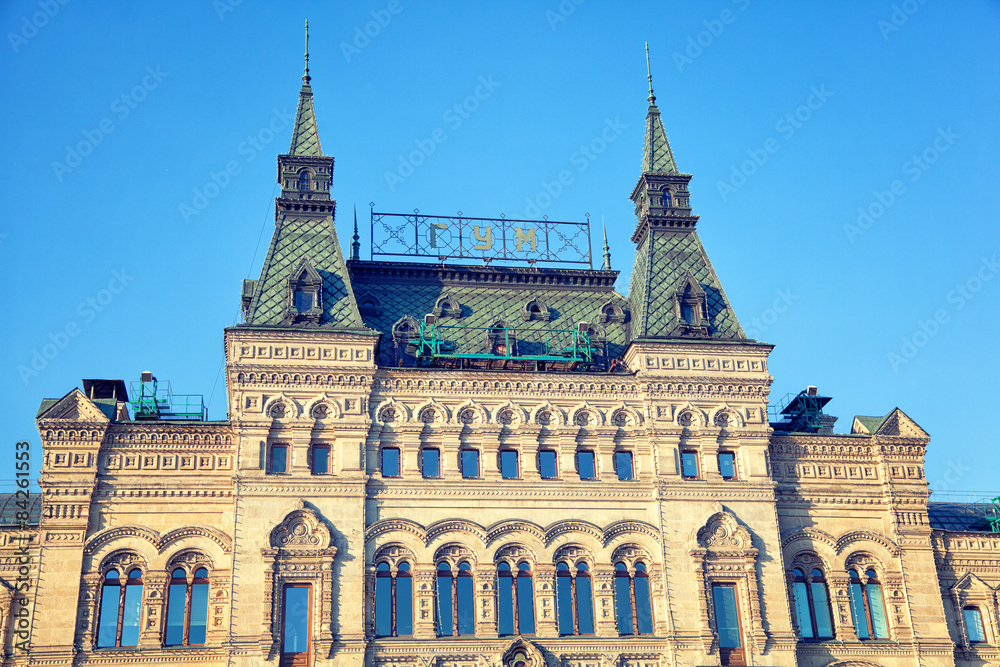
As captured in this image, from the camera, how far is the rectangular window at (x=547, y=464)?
53000 mm

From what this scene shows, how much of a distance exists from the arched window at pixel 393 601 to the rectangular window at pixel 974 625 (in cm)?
2538

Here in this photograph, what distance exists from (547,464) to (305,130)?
2110cm

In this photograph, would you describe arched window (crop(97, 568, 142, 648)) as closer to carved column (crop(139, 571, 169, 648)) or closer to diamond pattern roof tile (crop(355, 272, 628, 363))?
carved column (crop(139, 571, 169, 648))

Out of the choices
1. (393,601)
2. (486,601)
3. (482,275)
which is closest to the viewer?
(393,601)

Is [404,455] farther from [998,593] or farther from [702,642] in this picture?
[998,593]

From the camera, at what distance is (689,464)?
2119 inches

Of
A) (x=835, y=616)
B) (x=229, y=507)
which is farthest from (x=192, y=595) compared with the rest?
(x=835, y=616)

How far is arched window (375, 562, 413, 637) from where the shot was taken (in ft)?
161

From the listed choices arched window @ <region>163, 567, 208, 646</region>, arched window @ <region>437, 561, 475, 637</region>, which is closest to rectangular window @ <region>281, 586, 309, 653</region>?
arched window @ <region>163, 567, 208, 646</region>

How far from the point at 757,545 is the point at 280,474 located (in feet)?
67.0

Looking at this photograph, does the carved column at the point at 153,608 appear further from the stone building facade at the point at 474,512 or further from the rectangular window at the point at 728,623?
the rectangular window at the point at 728,623

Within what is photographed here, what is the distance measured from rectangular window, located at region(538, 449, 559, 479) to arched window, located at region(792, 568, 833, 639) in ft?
37.3

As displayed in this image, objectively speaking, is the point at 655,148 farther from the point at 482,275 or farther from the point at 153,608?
the point at 153,608

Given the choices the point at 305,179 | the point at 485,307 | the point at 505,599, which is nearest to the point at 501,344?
the point at 485,307
